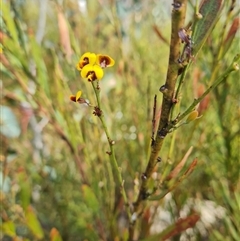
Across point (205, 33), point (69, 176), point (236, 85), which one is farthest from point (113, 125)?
point (205, 33)

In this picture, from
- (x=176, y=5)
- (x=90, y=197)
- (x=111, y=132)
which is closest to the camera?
(x=176, y=5)

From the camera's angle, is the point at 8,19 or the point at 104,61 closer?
the point at 104,61

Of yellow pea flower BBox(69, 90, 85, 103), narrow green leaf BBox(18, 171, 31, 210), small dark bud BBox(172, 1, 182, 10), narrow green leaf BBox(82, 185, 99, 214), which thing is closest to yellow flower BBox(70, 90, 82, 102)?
yellow pea flower BBox(69, 90, 85, 103)

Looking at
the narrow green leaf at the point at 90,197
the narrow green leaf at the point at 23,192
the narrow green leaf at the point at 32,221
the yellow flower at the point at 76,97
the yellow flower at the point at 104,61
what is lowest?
the yellow flower at the point at 76,97

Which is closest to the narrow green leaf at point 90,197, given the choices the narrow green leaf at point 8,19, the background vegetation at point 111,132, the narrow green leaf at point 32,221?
the background vegetation at point 111,132

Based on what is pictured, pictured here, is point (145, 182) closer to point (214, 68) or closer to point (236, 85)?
point (214, 68)

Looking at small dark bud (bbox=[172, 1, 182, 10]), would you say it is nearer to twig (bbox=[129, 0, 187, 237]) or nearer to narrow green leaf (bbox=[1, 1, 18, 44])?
twig (bbox=[129, 0, 187, 237])

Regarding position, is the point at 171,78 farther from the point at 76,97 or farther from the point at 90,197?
the point at 90,197

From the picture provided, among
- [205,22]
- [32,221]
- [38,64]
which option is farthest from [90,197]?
[205,22]

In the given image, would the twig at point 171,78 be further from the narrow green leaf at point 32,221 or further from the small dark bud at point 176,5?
the narrow green leaf at point 32,221
